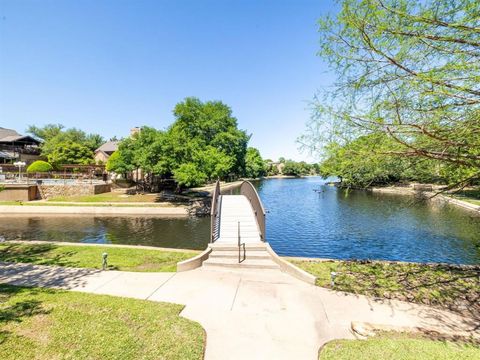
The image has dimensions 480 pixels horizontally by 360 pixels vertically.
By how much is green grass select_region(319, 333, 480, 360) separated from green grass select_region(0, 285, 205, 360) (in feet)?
8.59

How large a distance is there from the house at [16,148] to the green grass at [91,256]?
138ft

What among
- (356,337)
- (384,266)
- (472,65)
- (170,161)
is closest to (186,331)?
(356,337)

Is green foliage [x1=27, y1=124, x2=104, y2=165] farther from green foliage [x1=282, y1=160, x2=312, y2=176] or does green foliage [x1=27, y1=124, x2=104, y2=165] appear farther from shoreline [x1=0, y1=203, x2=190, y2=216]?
green foliage [x1=282, y1=160, x2=312, y2=176]

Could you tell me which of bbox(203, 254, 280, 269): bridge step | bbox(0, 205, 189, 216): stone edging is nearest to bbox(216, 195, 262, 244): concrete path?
bbox(203, 254, 280, 269): bridge step

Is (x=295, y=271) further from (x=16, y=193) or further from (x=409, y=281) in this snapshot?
(x=16, y=193)

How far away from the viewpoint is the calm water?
47.9 feet

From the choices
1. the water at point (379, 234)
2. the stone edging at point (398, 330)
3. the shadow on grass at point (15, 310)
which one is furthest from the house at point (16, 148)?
the stone edging at point (398, 330)

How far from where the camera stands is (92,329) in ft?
16.2

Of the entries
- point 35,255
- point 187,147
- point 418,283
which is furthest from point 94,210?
point 418,283

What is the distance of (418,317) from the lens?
18.9ft

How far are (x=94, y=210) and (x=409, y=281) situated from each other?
2633 cm

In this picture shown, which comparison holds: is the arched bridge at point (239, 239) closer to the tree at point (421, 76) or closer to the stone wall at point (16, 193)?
the tree at point (421, 76)

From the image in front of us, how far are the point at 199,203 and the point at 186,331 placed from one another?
21.5m

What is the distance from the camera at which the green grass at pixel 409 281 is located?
6547 millimetres
